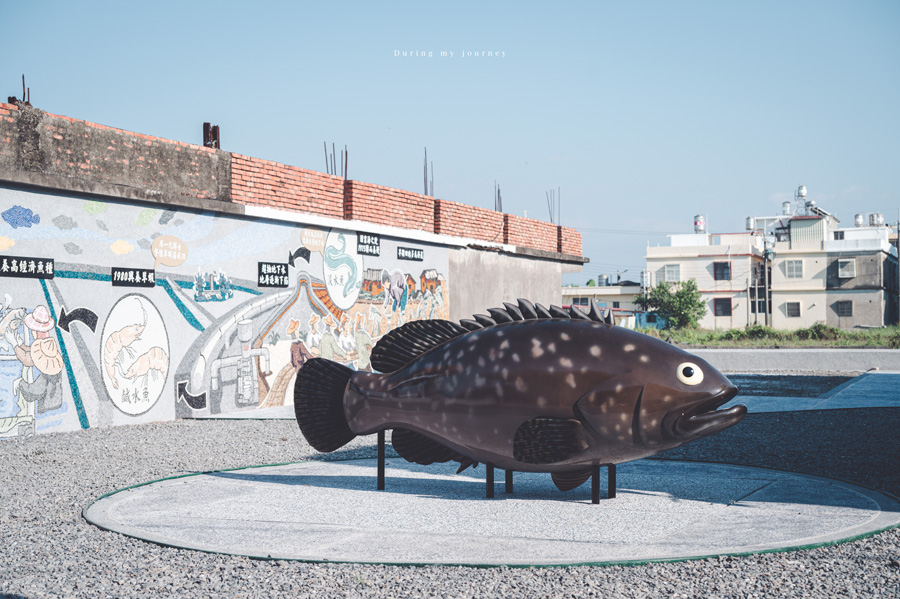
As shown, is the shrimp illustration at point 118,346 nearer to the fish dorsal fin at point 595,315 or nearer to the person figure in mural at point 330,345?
the person figure in mural at point 330,345

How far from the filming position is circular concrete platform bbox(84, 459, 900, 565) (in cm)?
555

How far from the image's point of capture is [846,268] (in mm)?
57438

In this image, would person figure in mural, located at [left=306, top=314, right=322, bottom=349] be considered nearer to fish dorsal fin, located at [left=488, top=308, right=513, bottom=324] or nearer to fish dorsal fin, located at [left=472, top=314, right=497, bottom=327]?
fish dorsal fin, located at [left=472, top=314, right=497, bottom=327]

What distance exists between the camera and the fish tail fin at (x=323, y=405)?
7.66m

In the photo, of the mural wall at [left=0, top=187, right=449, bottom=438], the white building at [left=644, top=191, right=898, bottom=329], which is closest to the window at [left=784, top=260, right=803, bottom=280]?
the white building at [left=644, top=191, right=898, bottom=329]

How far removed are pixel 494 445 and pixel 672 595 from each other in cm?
245

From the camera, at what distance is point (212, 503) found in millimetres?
7113

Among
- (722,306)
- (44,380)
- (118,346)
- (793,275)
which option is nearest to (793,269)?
(793,275)

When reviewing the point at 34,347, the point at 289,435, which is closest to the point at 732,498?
the point at 289,435

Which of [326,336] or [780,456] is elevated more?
[326,336]

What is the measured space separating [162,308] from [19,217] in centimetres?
256

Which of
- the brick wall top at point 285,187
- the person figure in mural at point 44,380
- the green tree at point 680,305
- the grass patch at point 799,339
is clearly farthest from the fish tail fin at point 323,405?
the green tree at point 680,305

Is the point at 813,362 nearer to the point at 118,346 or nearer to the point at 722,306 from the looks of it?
the point at 118,346

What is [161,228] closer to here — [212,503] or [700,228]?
[212,503]
